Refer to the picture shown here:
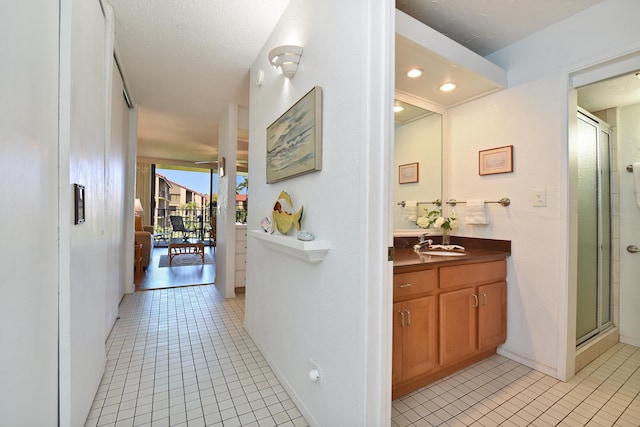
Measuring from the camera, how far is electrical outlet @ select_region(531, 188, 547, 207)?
6.23 feet

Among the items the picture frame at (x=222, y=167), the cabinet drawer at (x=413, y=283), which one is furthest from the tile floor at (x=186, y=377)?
the picture frame at (x=222, y=167)

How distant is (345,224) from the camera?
3.95ft

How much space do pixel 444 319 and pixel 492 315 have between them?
1.88 ft

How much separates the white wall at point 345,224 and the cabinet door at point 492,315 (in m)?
1.16

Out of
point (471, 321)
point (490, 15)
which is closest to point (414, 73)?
point (490, 15)

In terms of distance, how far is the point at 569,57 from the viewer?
1.80 m

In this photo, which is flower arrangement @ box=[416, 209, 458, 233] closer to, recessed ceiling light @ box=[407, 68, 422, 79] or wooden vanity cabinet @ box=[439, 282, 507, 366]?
wooden vanity cabinet @ box=[439, 282, 507, 366]

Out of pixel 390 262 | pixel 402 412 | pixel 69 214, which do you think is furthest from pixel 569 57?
pixel 69 214

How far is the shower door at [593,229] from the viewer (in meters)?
2.12

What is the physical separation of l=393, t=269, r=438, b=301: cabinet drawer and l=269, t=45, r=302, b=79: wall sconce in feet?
4.45

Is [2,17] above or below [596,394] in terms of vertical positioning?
above

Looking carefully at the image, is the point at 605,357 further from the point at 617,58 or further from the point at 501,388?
the point at 617,58

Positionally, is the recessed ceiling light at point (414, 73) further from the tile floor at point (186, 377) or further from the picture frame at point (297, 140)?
the tile floor at point (186, 377)

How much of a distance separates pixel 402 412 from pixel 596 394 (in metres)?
1.23
